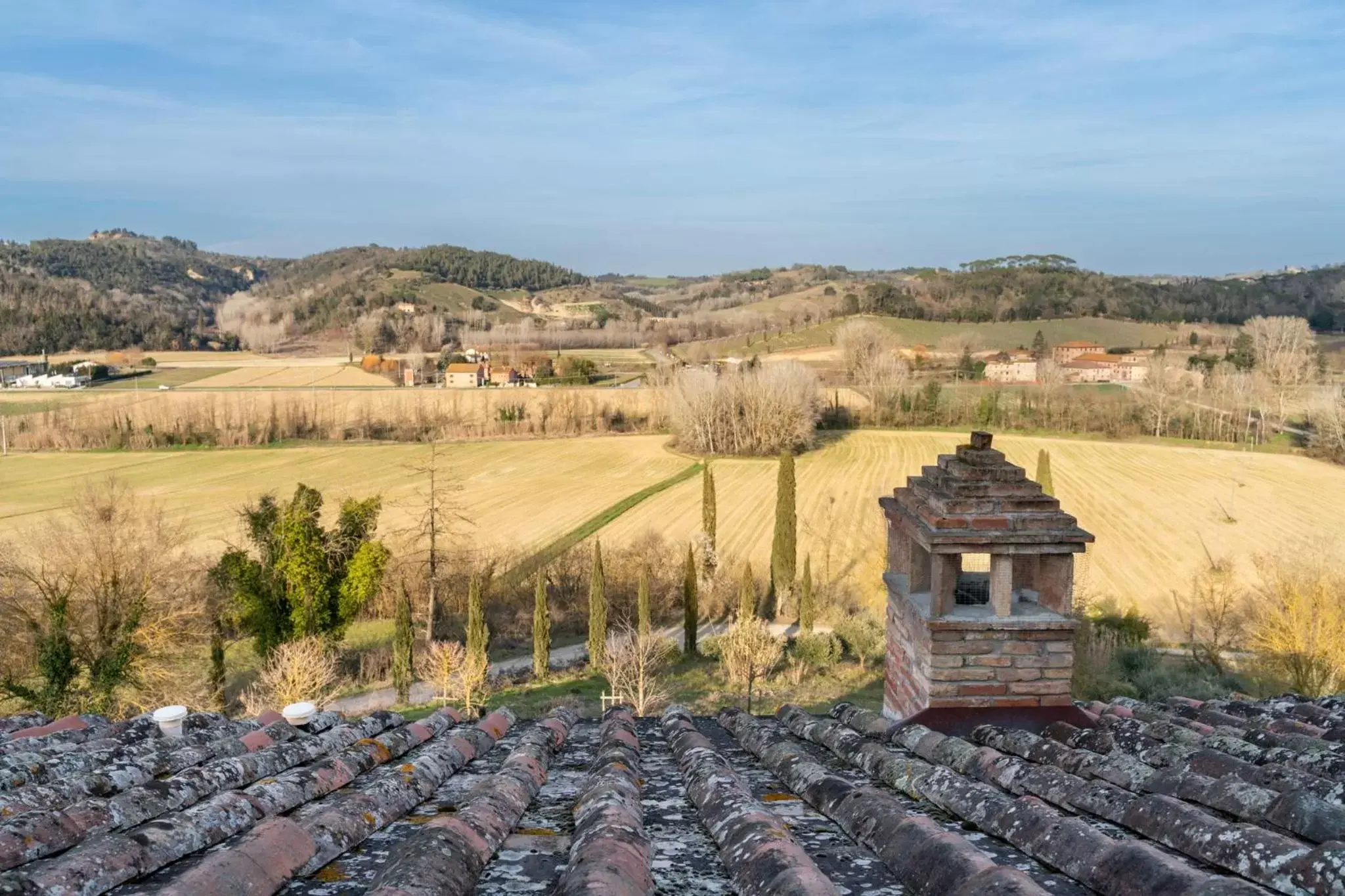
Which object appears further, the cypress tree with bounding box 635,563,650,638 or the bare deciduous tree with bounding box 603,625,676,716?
the cypress tree with bounding box 635,563,650,638

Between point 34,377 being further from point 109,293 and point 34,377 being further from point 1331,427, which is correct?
point 1331,427

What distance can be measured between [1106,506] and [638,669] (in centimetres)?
2849

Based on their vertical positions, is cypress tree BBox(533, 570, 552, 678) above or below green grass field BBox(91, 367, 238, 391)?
below

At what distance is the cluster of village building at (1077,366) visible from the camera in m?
66.5

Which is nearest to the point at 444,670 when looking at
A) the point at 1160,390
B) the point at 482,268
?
the point at 1160,390

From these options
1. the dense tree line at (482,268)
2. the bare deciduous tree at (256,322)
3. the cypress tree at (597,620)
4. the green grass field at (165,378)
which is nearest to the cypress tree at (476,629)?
the cypress tree at (597,620)

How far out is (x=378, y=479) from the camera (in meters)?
48.8

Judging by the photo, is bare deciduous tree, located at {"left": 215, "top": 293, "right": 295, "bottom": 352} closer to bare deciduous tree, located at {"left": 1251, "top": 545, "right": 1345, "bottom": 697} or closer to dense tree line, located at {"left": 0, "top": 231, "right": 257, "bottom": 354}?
dense tree line, located at {"left": 0, "top": 231, "right": 257, "bottom": 354}

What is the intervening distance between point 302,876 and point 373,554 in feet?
81.1

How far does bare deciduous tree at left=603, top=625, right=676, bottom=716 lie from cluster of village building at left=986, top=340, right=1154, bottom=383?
168 feet

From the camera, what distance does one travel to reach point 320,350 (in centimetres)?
9819

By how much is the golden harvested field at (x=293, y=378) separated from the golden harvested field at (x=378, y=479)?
1482cm

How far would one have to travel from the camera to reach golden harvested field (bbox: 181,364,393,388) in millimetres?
70438

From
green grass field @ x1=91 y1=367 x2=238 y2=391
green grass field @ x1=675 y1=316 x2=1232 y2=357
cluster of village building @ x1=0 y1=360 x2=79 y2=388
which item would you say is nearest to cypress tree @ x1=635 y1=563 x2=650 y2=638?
green grass field @ x1=675 y1=316 x2=1232 y2=357
